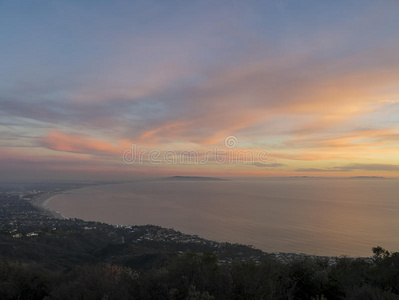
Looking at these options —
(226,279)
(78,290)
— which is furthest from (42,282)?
(226,279)

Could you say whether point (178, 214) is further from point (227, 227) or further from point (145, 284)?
point (145, 284)

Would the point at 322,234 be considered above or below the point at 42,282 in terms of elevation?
below

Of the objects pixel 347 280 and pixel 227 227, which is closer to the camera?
pixel 347 280

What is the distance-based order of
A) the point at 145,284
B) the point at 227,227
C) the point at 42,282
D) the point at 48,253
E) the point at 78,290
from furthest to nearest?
the point at 227,227
the point at 48,253
the point at 42,282
the point at 145,284
the point at 78,290

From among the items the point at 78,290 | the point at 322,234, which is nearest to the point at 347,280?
the point at 78,290

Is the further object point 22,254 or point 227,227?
point 227,227

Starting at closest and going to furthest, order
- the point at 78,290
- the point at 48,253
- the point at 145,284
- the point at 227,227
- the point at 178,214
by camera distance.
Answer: the point at 78,290 → the point at 145,284 → the point at 48,253 → the point at 227,227 → the point at 178,214

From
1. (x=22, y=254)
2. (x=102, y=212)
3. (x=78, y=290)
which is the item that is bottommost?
(x=102, y=212)

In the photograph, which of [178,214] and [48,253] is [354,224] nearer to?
[178,214]

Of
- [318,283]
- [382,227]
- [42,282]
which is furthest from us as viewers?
[382,227]
